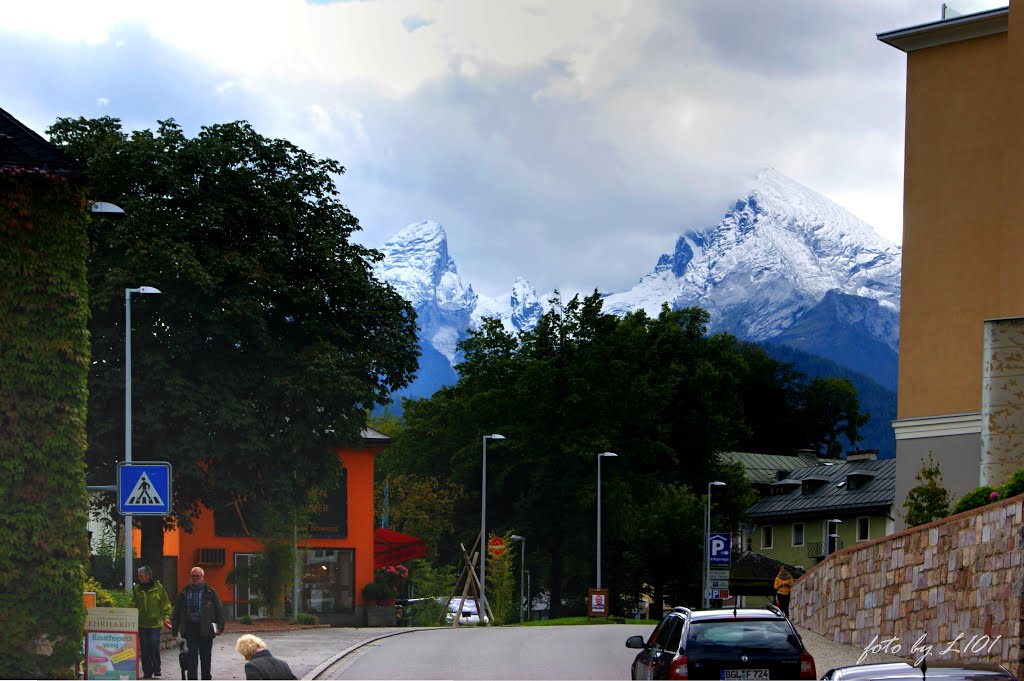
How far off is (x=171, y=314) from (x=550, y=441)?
32.6 meters

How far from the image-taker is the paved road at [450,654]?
26.8 metres

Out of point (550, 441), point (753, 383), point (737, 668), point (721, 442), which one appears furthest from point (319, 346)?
point (753, 383)

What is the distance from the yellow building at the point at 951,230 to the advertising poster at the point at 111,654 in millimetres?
24243

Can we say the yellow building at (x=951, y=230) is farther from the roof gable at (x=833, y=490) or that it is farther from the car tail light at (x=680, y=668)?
the roof gable at (x=833, y=490)

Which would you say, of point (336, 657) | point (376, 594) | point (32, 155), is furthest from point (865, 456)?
point (32, 155)

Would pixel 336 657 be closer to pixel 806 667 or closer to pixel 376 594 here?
pixel 806 667

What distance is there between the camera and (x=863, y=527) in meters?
84.8

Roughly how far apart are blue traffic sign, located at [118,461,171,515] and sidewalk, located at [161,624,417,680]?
4.24 m

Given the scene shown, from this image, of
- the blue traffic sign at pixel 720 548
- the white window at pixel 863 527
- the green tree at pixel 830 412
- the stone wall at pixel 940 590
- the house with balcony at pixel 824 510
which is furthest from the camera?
the green tree at pixel 830 412

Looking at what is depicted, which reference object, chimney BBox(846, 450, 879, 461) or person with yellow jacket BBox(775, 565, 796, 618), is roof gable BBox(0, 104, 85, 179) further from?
chimney BBox(846, 450, 879, 461)

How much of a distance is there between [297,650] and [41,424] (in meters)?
14.0

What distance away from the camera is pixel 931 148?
4188 centimetres

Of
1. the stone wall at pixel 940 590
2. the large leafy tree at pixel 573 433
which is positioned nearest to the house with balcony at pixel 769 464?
the large leafy tree at pixel 573 433

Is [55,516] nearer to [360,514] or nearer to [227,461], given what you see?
[227,461]
